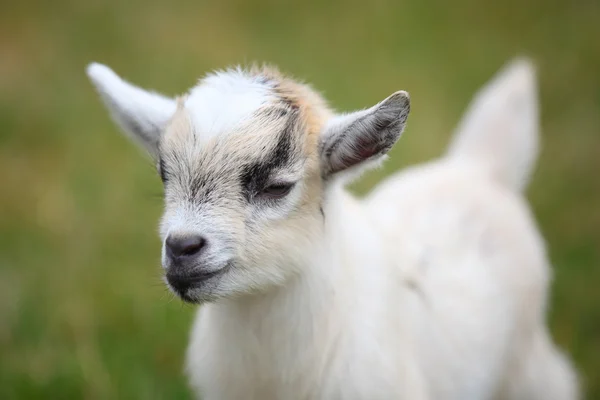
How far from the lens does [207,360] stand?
364cm

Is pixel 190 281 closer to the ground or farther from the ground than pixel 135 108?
closer to the ground

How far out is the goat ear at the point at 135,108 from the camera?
11.6 ft

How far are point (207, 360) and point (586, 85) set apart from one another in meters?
6.63

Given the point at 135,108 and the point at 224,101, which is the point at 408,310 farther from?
the point at 135,108

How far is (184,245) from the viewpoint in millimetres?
2977

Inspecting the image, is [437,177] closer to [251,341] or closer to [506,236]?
[506,236]

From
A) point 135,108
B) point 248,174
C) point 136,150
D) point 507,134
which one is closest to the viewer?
point 248,174

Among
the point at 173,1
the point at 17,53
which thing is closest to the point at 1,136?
the point at 17,53

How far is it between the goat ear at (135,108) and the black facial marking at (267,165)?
59 centimetres

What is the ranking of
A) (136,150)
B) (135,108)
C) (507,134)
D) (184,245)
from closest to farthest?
(184,245) → (135,108) → (507,134) → (136,150)

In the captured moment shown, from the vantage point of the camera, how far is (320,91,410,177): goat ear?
312 centimetres

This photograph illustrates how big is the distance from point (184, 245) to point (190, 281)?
177 millimetres

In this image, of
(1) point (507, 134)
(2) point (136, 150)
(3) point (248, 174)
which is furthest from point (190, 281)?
(2) point (136, 150)

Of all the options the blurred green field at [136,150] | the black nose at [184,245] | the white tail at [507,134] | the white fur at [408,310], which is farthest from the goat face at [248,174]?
the white tail at [507,134]
